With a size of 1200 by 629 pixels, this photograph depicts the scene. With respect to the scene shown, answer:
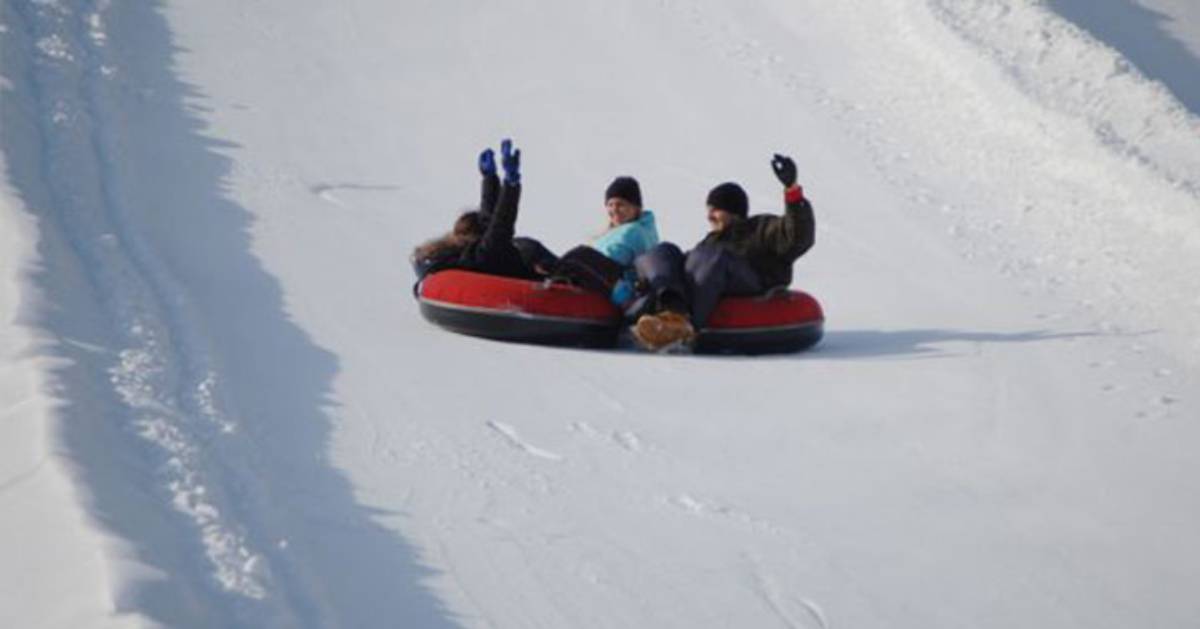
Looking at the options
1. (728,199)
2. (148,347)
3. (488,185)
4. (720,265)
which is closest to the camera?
(148,347)

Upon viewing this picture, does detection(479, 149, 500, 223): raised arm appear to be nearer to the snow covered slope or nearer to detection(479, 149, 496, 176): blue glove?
detection(479, 149, 496, 176): blue glove

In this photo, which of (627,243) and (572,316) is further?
(627,243)

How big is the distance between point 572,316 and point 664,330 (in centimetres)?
47

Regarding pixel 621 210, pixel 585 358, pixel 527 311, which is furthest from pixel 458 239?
pixel 585 358

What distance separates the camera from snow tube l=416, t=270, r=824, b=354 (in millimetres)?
6797

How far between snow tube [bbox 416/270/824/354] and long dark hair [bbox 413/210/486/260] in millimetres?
Answer: 240

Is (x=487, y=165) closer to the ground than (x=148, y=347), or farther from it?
farther from it

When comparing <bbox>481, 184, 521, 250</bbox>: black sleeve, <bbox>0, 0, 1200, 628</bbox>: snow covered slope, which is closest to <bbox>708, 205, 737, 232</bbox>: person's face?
<bbox>0, 0, 1200, 628</bbox>: snow covered slope

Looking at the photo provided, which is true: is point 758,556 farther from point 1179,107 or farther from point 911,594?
point 1179,107

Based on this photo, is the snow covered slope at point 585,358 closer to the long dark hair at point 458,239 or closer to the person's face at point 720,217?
the long dark hair at point 458,239

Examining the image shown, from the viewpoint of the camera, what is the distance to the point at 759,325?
691 centimetres

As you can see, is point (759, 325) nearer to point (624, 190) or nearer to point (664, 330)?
point (664, 330)

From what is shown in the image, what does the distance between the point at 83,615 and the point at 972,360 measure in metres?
4.66

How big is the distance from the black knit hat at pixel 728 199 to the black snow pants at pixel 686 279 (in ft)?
1.00
